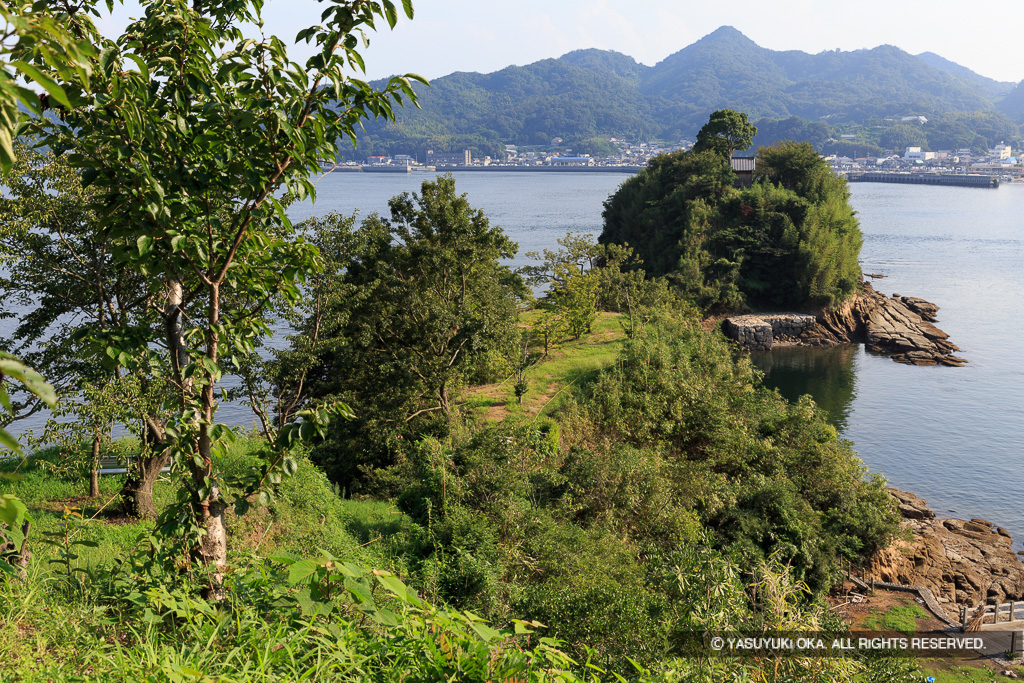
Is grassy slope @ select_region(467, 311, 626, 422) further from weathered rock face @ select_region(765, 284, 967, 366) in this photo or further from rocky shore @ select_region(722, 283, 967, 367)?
weathered rock face @ select_region(765, 284, 967, 366)

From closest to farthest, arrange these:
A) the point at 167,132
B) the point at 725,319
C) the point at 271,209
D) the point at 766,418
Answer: the point at 167,132 < the point at 271,209 < the point at 766,418 < the point at 725,319

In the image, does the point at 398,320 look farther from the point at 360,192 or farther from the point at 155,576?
the point at 360,192

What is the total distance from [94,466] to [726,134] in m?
53.1

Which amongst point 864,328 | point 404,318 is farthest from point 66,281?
point 864,328

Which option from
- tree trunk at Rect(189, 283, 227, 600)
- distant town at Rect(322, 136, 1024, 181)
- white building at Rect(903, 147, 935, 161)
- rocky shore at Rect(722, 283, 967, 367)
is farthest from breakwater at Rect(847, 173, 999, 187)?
tree trunk at Rect(189, 283, 227, 600)

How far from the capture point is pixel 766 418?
19266 millimetres

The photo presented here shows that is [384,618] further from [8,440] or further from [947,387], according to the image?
[947,387]

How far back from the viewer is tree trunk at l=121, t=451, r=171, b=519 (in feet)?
33.8

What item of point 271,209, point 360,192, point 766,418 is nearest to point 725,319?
point 766,418

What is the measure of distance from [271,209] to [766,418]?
720 inches

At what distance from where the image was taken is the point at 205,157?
340 cm

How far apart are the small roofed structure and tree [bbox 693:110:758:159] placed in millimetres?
1090

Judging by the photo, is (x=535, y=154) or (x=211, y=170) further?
(x=535, y=154)

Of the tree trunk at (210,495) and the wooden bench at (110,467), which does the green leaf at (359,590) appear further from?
the wooden bench at (110,467)
